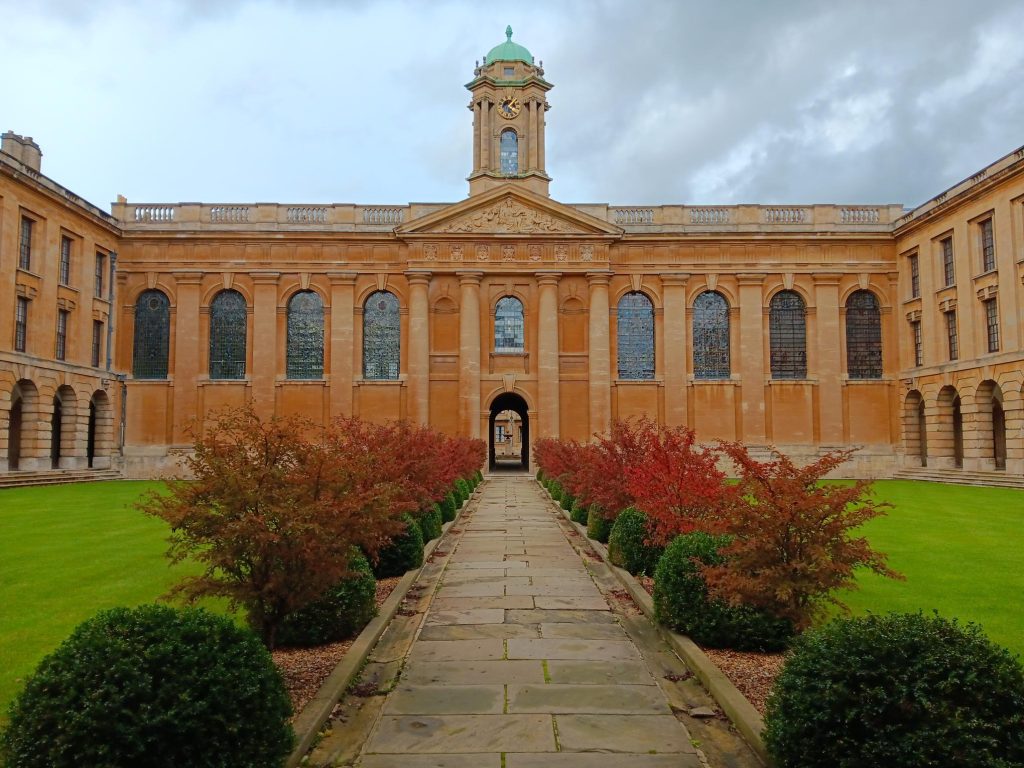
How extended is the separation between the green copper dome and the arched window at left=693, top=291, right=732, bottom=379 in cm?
1790

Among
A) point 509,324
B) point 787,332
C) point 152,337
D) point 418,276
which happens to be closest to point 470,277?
point 418,276

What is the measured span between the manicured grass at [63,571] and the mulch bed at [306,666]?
1.31 metres

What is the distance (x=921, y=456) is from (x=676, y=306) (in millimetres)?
13998

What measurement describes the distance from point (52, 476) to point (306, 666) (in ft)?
93.1

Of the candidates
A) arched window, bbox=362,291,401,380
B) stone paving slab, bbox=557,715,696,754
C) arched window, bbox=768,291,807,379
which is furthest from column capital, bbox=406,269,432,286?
stone paving slab, bbox=557,715,696,754

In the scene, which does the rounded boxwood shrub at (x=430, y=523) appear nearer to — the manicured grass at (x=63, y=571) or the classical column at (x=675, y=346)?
the manicured grass at (x=63, y=571)

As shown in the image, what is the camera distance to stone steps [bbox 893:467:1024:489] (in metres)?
28.7

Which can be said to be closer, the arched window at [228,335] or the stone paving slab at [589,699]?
the stone paving slab at [589,699]

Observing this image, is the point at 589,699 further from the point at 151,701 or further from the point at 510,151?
the point at 510,151

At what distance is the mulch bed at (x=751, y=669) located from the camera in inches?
249

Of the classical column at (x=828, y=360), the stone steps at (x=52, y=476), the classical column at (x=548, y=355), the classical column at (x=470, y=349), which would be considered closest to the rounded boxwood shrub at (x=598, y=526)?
the classical column at (x=548, y=355)

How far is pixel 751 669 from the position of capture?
6953mm

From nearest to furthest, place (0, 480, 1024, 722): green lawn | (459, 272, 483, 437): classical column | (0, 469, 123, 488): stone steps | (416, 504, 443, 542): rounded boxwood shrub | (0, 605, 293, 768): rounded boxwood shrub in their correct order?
(0, 605, 293, 768): rounded boxwood shrub → (0, 480, 1024, 722): green lawn → (416, 504, 443, 542): rounded boxwood shrub → (0, 469, 123, 488): stone steps → (459, 272, 483, 437): classical column

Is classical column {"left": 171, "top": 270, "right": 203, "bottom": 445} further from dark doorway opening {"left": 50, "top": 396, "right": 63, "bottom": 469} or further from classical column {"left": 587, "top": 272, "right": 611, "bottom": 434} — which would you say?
classical column {"left": 587, "top": 272, "right": 611, "bottom": 434}
